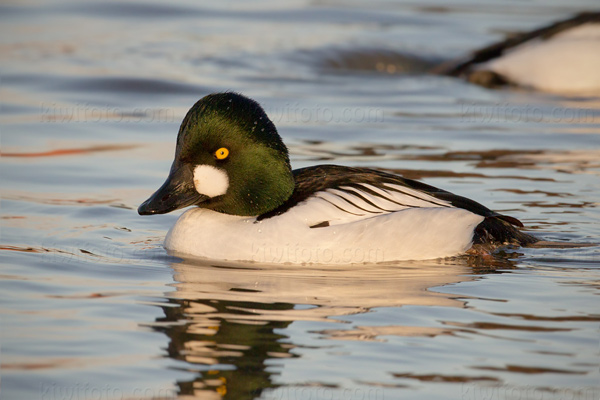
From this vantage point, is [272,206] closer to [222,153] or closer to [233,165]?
[233,165]

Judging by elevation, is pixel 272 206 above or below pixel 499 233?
above

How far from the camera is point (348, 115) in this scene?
1301cm

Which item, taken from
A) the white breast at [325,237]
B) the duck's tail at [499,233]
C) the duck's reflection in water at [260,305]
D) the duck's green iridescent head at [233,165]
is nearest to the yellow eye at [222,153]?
the duck's green iridescent head at [233,165]

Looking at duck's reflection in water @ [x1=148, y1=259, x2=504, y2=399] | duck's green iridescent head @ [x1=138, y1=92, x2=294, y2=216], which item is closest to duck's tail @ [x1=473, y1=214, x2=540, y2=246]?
duck's reflection in water @ [x1=148, y1=259, x2=504, y2=399]

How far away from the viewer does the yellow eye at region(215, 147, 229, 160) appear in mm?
7508

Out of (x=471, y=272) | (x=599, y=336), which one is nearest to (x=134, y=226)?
(x=471, y=272)

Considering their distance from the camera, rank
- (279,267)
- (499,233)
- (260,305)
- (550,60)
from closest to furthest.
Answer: (260,305) → (279,267) → (499,233) → (550,60)

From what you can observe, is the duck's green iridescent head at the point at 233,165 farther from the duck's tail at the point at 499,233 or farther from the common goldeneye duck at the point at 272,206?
the duck's tail at the point at 499,233

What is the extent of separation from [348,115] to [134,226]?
5011 mm

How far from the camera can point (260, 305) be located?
635 cm

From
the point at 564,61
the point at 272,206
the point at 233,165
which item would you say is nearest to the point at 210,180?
the point at 233,165

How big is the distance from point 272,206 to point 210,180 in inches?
19.2

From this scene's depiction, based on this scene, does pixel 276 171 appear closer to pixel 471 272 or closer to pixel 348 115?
pixel 471 272

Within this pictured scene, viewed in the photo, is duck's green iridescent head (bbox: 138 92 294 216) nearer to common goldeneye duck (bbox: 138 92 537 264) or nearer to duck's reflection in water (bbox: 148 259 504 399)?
common goldeneye duck (bbox: 138 92 537 264)
